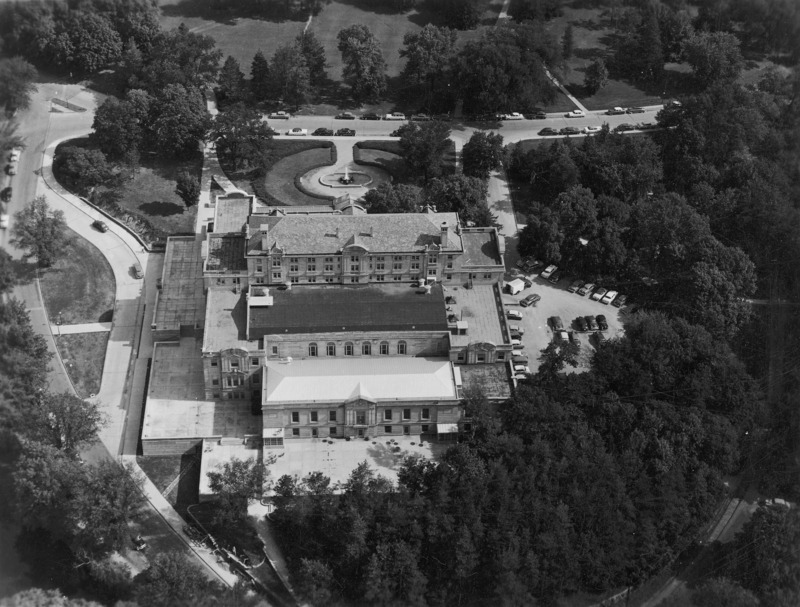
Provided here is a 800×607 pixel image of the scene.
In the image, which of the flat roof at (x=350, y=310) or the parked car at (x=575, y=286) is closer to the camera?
the flat roof at (x=350, y=310)

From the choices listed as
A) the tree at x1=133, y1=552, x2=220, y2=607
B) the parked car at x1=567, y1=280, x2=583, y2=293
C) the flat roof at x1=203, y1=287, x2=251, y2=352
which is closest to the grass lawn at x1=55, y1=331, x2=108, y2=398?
the flat roof at x1=203, y1=287, x2=251, y2=352

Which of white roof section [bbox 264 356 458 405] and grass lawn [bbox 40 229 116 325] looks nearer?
white roof section [bbox 264 356 458 405]

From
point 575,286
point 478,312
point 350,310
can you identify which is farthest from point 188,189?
point 575,286

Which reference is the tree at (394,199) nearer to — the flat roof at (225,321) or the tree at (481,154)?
the tree at (481,154)

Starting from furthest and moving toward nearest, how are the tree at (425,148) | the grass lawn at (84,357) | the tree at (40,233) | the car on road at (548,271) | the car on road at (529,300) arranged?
the tree at (425,148) → the car on road at (548,271) → the tree at (40,233) → the car on road at (529,300) → the grass lawn at (84,357)

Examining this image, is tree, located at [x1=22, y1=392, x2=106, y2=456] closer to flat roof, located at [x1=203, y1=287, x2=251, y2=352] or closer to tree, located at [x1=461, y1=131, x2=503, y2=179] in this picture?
flat roof, located at [x1=203, y1=287, x2=251, y2=352]

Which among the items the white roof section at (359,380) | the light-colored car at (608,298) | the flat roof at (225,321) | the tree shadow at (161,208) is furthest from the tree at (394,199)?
the white roof section at (359,380)
